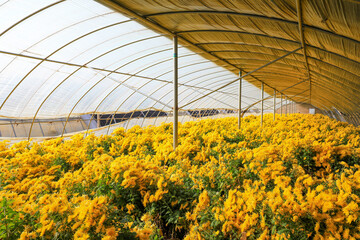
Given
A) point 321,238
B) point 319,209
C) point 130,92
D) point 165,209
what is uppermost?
point 130,92

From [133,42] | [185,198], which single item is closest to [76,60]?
[133,42]

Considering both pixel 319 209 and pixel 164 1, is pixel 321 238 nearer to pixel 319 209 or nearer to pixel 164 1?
pixel 319 209

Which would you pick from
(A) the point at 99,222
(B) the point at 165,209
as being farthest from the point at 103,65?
(A) the point at 99,222

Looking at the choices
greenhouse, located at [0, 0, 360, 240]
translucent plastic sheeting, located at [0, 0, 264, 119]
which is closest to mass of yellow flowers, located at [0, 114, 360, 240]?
greenhouse, located at [0, 0, 360, 240]

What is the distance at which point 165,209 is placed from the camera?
3.15 metres

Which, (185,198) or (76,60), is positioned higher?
(76,60)

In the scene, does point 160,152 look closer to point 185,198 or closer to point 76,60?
point 185,198

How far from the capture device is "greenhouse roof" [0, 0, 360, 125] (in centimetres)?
355

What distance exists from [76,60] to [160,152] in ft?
11.1

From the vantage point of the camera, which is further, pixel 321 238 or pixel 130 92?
pixel 130 92

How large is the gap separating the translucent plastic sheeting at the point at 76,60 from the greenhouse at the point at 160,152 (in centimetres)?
3

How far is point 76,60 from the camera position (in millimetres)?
6125

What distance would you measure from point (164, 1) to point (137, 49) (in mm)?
3247

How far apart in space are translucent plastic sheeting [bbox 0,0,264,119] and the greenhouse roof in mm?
20
